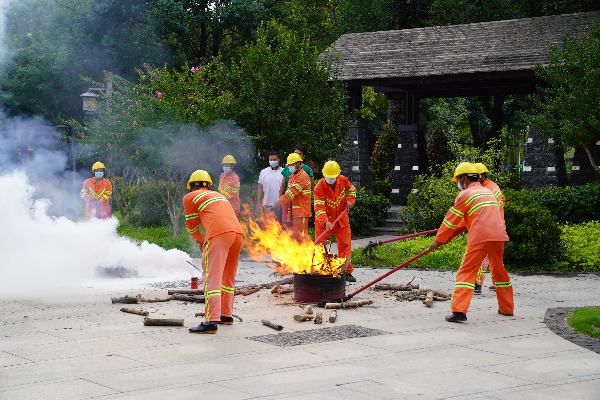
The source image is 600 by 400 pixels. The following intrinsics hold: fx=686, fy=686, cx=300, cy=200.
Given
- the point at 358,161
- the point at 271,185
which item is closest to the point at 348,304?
the point at 271,185

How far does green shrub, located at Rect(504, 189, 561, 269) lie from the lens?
41.8ft

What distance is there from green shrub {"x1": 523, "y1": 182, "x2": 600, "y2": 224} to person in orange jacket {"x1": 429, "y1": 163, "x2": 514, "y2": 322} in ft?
28.5

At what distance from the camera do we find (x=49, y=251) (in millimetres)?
11273

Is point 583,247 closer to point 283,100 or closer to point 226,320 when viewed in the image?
point 283,100

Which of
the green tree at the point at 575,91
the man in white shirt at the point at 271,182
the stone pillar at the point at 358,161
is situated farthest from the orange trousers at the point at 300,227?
the stone pillar at the point at 358,161

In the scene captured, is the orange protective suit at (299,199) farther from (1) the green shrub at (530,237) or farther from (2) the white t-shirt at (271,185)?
(1) the green shrub at (530,237)

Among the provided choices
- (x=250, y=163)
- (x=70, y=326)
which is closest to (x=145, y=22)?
(x=250, y=163)

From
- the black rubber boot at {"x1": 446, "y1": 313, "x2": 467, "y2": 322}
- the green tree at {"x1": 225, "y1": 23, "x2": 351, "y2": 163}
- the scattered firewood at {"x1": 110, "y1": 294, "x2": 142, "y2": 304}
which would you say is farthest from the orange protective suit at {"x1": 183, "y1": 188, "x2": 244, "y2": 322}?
the green tree at {"x1": 225, "y1": 23, "x2": 351, "y2": 163}

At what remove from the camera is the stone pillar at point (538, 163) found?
19734 millimetres

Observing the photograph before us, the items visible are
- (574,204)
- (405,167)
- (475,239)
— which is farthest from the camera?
(405,167)

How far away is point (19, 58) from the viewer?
1133 inches

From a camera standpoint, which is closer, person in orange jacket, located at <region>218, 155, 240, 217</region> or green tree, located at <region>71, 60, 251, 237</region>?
person in orange jacket, located at <region>218, 155, 240, 217</region>

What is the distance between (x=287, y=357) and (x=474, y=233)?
3.10m

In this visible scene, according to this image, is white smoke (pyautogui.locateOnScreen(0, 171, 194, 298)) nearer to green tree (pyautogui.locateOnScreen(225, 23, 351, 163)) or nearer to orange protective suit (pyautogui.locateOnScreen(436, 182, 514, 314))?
green tree (pyautogui.locateOnScreen(225, 23, 351, 163))
